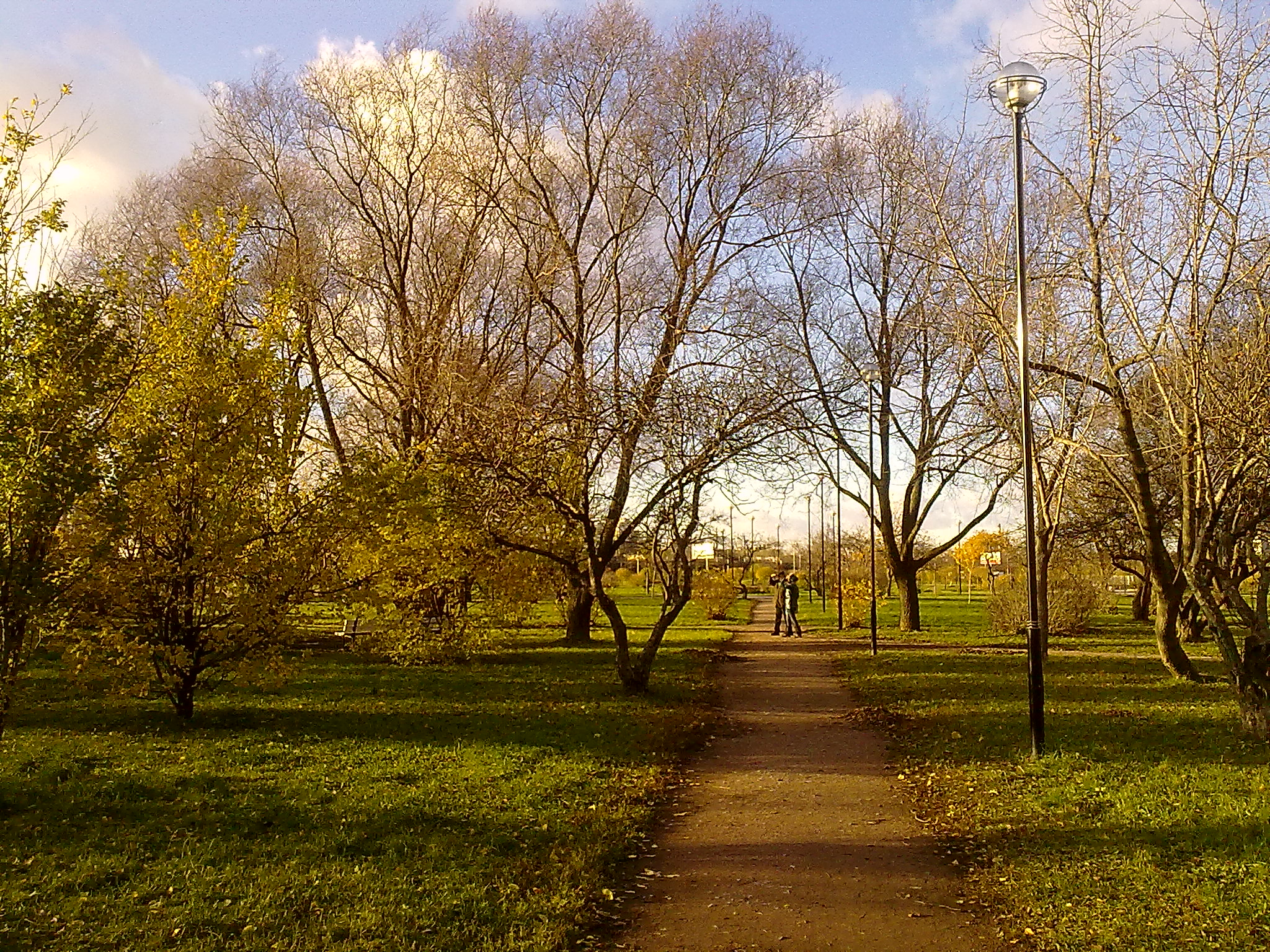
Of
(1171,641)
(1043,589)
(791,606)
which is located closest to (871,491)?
(791,606)

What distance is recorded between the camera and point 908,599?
30.5 metres

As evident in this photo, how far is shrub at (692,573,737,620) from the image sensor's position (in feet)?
118

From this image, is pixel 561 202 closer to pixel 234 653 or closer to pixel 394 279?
pixel 394 279

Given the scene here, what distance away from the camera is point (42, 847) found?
267 inches

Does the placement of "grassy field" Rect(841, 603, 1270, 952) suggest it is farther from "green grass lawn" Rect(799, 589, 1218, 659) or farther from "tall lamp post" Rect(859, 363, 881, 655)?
"green grass lawn" Rect(799, 589, 1218, 659)

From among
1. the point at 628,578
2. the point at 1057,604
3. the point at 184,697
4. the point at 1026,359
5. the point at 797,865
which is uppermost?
the point at 1026,359

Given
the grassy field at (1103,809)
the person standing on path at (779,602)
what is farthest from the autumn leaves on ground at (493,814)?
the person standing on path at (779,602)

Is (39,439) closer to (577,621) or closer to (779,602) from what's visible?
(577,621)

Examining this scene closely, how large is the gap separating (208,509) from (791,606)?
20627 millimetres

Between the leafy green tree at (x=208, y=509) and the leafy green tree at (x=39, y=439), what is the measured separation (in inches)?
82.3

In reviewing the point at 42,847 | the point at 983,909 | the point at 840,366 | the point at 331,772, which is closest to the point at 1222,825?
the point at 983,909

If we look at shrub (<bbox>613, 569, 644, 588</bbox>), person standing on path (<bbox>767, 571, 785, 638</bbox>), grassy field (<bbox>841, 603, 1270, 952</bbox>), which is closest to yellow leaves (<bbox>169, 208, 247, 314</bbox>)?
grassy field (<bbox>841, 603, 1270, 952</bbox>)

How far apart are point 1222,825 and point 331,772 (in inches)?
280

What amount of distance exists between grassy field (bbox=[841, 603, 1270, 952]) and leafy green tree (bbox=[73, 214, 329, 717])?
7118 millimetres
